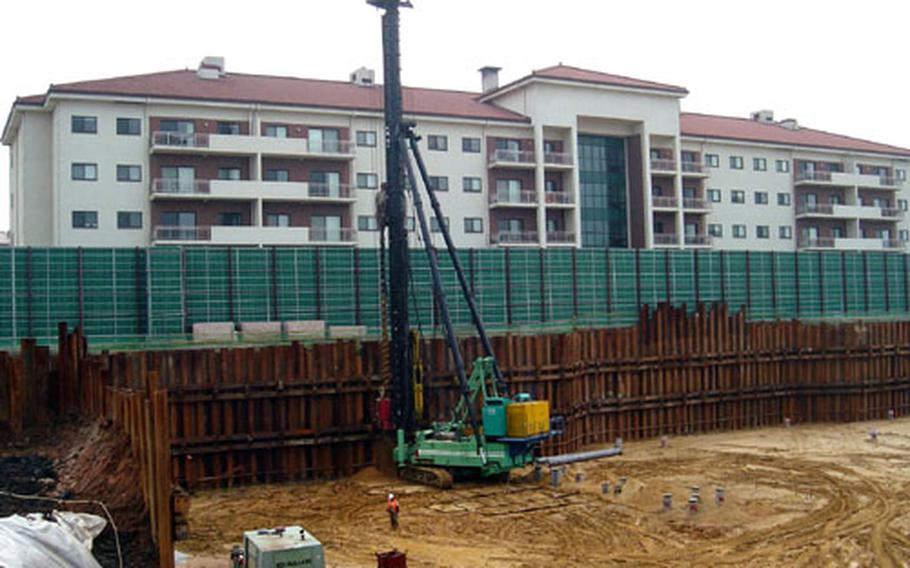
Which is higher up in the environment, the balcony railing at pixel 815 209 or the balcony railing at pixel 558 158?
the balcony railing at pixel 558 158

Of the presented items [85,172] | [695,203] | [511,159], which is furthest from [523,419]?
[695,203]

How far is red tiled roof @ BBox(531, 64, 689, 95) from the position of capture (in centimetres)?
5398

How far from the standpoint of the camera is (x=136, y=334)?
100 feet

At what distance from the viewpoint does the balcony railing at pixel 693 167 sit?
5975 cm

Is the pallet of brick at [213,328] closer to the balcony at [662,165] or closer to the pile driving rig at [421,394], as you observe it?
the pile driving rig at [421,394]

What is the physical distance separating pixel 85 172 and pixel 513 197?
23.1 m

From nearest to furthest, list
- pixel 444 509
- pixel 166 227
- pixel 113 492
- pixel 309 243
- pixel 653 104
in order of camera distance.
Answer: pixel 113 492
pixel 444 509
pixel 166 227
pixel 309 243
pixel 653 104

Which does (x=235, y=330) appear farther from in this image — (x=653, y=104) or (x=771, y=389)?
(x=653, y=104)

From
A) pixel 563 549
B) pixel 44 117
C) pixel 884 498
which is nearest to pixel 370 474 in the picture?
pixel 563 549

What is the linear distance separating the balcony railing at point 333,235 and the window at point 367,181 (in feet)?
9.00

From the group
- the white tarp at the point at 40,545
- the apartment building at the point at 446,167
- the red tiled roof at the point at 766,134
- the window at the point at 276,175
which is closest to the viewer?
the white tarp at the point at 40,545

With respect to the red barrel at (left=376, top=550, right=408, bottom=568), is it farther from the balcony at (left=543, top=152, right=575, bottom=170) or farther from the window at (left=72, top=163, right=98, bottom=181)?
the balcony at (left=543, top=152, right=575, bottom=170)

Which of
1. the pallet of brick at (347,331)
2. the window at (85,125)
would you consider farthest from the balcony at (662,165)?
the window at (85,125)

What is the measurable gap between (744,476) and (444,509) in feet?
25.3
